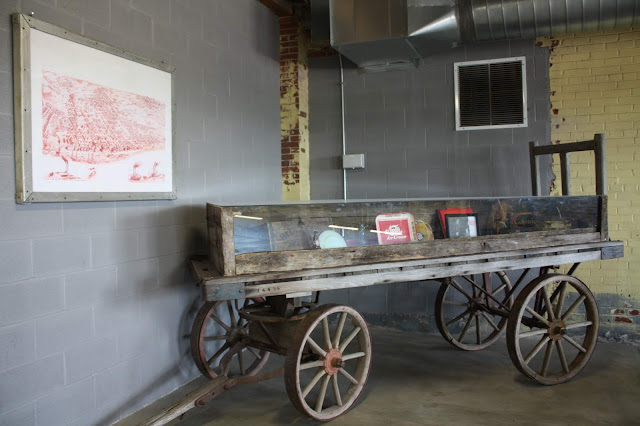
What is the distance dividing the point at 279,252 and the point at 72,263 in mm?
1023

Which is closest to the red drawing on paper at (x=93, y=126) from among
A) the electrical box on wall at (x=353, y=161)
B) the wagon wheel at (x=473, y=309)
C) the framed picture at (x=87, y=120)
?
the framed picture at (x=87, y=120)

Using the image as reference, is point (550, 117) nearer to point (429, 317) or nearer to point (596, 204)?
point (596, 204)

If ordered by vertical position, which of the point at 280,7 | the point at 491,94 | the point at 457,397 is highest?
the point at 280,7

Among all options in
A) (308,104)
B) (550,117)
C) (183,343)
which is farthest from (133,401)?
(550,117)

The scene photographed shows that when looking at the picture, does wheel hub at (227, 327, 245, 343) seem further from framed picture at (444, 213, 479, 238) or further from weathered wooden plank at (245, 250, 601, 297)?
framed picture at (444, 213, 479, 238)

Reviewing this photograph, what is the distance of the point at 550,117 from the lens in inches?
164

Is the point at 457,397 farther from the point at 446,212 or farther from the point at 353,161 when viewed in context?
the point at 353,161

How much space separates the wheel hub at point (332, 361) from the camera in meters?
2.63

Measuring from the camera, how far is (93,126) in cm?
254

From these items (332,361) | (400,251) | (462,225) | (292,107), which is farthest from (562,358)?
(292,107)

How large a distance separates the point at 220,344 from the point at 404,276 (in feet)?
5.27

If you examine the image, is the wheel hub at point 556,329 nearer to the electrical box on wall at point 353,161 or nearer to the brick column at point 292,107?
the electrical box on wall at point 353,161

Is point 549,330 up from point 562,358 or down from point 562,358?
up

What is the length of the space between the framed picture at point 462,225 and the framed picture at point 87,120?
5.62 ft
